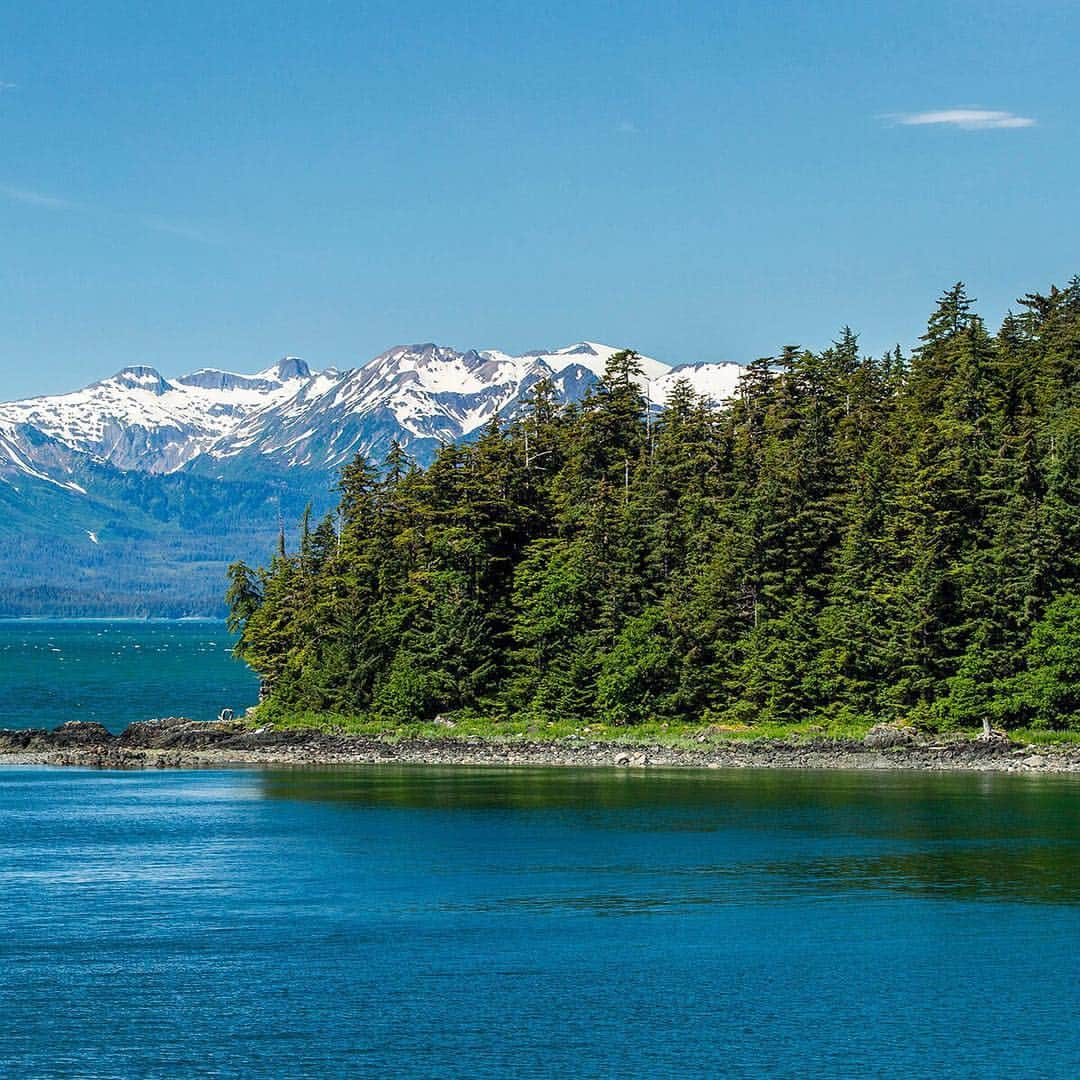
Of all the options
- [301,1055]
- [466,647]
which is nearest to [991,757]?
[466,647]

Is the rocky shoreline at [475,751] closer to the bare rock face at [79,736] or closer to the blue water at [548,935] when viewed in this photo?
the bare rock face at [79,736]

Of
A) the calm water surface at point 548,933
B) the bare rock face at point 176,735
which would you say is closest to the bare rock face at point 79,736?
the bare rock face at point 176,735

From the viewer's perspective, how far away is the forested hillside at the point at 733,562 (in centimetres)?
9575

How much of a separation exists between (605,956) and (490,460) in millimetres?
79219

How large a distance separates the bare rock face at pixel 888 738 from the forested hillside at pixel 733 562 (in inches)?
85.6

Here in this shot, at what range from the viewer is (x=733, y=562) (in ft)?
342

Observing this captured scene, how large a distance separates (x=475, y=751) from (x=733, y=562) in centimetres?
2058

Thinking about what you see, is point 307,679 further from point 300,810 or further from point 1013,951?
point 1013,951

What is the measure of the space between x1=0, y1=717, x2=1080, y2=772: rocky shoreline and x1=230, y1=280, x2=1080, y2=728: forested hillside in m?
4.36

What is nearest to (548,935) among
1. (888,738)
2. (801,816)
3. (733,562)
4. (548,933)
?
(548,933)

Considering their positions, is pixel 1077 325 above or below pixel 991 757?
above

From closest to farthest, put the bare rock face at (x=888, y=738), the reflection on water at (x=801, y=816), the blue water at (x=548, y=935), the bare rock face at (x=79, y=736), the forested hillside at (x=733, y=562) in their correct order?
1. the blue water at (x=548, y=935)
2. the reflection on water at (x=801, y=816)
3. the bare rock face at (x=888, y=738)
4. the forested hillside at (x=733, y=562)
5. the bare rock face at (x=79, y=736)

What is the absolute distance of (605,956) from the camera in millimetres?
44312

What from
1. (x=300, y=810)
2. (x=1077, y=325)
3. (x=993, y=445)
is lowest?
(x=300, y=810)
